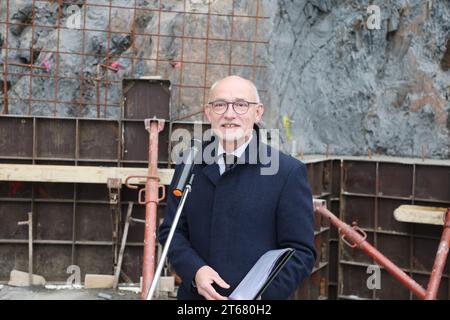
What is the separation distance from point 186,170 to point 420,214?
8592mm

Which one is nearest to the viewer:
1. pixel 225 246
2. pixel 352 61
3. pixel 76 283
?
pixel 225 246

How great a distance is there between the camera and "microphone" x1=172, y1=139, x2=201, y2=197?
2.97 m

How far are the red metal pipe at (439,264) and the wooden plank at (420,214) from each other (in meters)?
0.90

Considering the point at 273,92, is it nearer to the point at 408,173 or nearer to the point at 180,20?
the point at 180,20

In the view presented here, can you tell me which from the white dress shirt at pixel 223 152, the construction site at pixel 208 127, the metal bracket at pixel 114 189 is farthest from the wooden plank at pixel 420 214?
the white dress shirt at pixel 223 152

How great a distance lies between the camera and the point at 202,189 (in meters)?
3.02

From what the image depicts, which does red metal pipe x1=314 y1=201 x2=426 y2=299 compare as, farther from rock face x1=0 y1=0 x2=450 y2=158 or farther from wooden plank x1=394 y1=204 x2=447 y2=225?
rock face x1=0 y1=0 x2=450 y2=158

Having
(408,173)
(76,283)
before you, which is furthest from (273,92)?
(76,283)

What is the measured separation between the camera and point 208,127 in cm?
991

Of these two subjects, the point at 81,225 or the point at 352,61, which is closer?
the point at 81,225

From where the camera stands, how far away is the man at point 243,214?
2799 mm

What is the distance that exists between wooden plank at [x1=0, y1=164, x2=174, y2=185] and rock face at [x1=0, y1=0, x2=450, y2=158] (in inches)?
150
